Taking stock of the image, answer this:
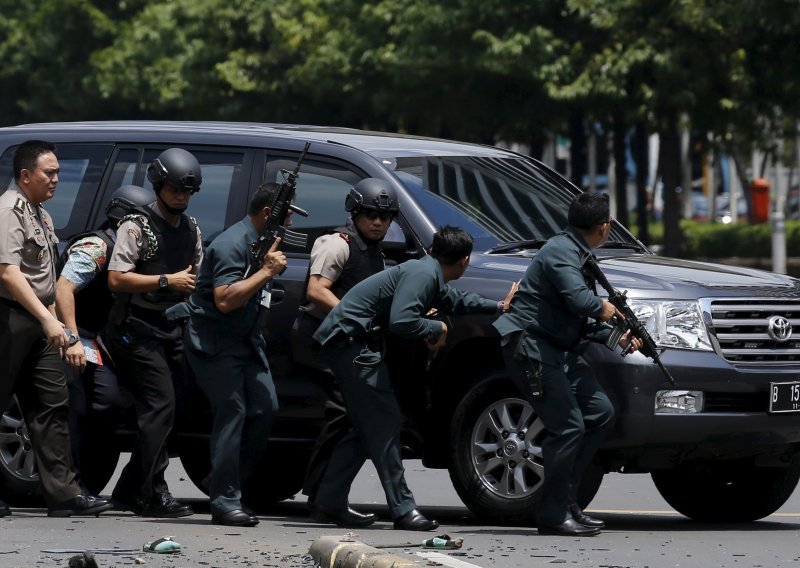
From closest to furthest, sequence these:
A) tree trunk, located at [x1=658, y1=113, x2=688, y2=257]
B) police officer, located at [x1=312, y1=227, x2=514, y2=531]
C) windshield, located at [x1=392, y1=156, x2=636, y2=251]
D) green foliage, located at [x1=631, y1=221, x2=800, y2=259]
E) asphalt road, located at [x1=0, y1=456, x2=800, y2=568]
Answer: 1. asphalt road, located at [x1=0, y1=456, x2=800, y2=568]
2. police officer, located at [x1=312, y1=227, x2=514, y2=531]
3. windshield, located at [x1=392, y1=156, x2=636, y2=251]
4. tree trunk, located at [x1=658, y1=113, x2=688, y2=257]
5. green foliage, located at [x1=631, y1=221, x2=800, y2=259]

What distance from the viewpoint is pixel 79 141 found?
9820mm

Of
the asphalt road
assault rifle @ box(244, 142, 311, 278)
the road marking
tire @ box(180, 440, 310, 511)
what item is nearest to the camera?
the road marking

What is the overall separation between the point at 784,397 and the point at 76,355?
127 inches

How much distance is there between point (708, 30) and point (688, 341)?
1871 centimetres

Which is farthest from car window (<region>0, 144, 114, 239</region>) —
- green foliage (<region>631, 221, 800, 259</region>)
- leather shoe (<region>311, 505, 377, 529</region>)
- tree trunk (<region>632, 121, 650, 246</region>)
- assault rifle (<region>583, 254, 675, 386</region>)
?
tree trunk (<region>632, 121, 650, 246</region>)

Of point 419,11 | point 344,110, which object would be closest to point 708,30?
Result: point 419,11

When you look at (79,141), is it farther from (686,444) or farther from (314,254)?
(686,444)

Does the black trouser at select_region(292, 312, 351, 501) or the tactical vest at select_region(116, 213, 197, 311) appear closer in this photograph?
the tactical vest at select_region(116, 213, 197, 311)

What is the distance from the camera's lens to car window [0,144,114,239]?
31.6 ft

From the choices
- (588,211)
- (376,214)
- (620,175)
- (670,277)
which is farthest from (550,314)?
(620,175)

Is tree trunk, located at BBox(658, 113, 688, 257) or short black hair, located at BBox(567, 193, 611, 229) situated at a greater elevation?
tree trunk, located at BBox(658, 113, 688, 257)

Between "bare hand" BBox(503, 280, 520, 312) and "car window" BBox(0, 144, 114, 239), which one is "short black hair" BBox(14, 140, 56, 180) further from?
"bare hand" BBox(503, 280, 520, 312)

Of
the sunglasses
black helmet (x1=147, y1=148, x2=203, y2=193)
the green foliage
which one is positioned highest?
the green foliage

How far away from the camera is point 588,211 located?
8.17m
